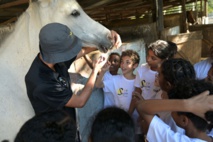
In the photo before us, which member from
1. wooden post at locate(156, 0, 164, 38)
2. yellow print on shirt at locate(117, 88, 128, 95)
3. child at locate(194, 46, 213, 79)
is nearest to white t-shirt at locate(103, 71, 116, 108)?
yellow print on shirt at locate(117, 88, 128, 95)

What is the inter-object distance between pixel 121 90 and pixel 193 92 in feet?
2.94

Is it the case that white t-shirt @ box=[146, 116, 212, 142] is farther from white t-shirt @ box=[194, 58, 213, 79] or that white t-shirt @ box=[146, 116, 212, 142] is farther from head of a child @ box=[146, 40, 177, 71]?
white t-shirt @ box=[194, 58, 213, 79]

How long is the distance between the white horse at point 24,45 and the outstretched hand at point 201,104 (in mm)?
1069

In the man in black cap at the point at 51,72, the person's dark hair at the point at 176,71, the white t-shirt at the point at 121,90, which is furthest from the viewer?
the white t-shirt at the point at 121,90

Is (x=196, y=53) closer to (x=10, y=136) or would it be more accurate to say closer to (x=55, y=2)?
(x=55, y=2)

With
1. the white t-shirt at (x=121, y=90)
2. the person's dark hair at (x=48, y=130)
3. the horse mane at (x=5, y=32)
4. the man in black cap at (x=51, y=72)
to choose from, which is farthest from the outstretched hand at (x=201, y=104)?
the horse mane at (x=5, y=32)

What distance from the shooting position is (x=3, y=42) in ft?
6.34

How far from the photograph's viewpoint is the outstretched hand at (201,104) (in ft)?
3.61

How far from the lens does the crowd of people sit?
979mm

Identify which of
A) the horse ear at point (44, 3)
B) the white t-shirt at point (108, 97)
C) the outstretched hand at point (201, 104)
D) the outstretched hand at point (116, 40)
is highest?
the horse ear at point (44, 3)

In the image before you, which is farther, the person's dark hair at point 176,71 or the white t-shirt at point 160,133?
the person's dark hair at point 176,71

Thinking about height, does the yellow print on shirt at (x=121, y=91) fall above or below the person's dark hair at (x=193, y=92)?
below

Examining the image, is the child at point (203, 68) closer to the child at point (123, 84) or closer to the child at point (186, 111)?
the child at point (123, 84)

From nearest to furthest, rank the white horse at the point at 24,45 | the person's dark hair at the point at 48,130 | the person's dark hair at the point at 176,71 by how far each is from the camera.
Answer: the person's dark hair at the point at 48,130, the person's dark hair at the point at 176,71, the white horse at the point at 24,45
